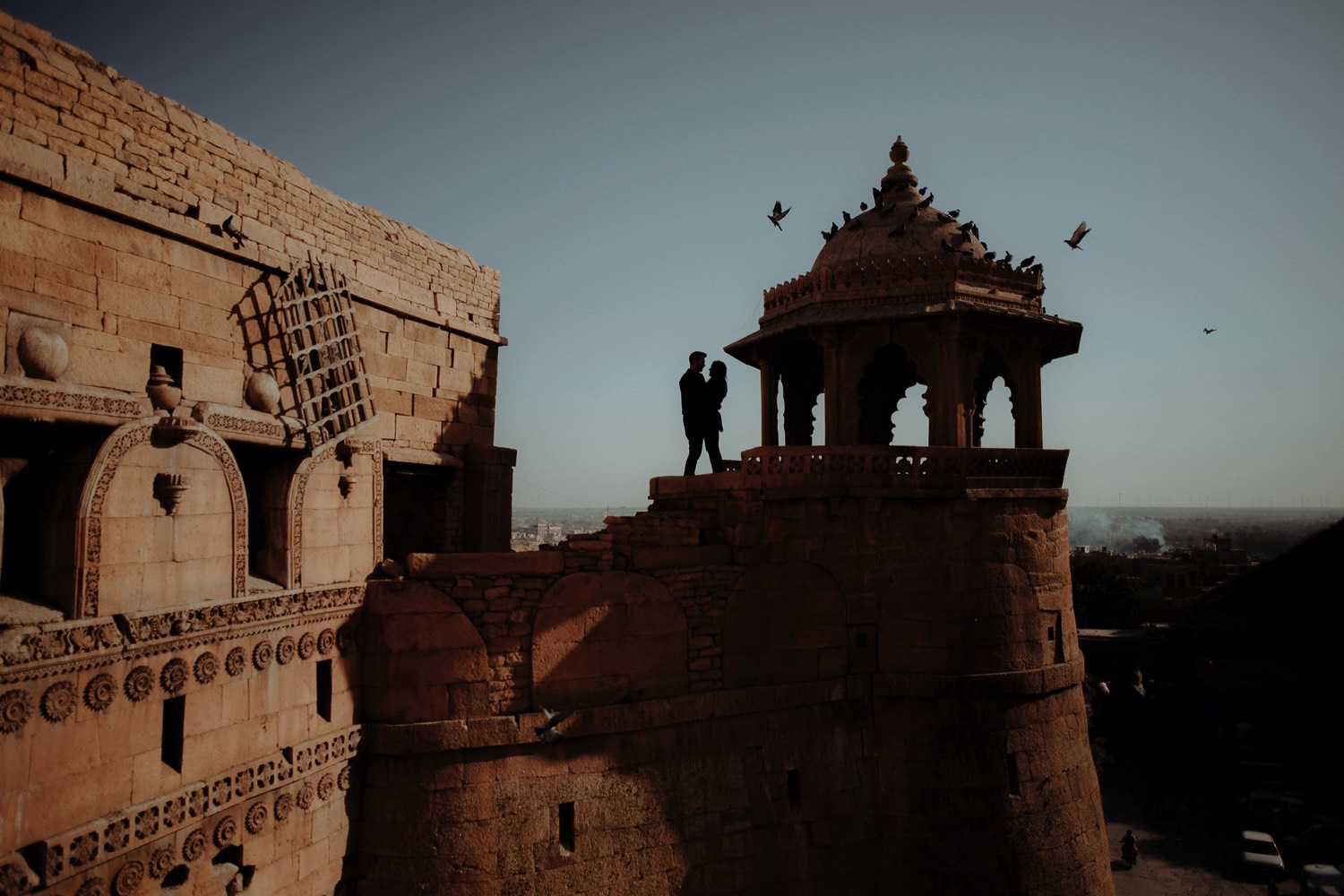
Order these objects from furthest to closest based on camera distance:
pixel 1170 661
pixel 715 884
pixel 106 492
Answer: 1. pixel 1170 661
2. pixel 715 884
3. pixel 106 492

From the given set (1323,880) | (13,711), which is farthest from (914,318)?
(1323,880)

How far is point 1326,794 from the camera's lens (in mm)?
21953

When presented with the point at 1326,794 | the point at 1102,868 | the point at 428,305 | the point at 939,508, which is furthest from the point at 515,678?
the point at 1326,794

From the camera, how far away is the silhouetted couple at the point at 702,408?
1180 cm

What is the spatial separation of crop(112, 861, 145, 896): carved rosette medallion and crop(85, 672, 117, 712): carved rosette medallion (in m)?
1.17

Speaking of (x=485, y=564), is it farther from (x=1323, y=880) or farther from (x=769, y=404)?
(x=1323, y=880)

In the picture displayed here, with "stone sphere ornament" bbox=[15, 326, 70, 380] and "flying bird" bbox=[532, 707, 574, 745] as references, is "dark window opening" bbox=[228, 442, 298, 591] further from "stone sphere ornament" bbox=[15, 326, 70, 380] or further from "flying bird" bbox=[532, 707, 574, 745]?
"flying bird" bbox=[532, 707, 574, 745]

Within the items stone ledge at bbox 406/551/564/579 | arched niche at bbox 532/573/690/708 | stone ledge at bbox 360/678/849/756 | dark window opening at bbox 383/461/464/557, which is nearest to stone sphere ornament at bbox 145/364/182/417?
stone ledge at bbox 406/551/564/579

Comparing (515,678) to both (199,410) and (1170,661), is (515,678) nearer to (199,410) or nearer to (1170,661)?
(199,410)

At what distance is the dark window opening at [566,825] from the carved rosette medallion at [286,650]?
320 centimetres

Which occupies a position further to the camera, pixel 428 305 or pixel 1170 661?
pixel 1170 661

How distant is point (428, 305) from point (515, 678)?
4.65 meters

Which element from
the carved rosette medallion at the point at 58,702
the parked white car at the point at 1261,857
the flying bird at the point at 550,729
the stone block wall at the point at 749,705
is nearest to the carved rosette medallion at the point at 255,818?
the stone block wall at the point at 749,705

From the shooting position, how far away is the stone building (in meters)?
5.89
